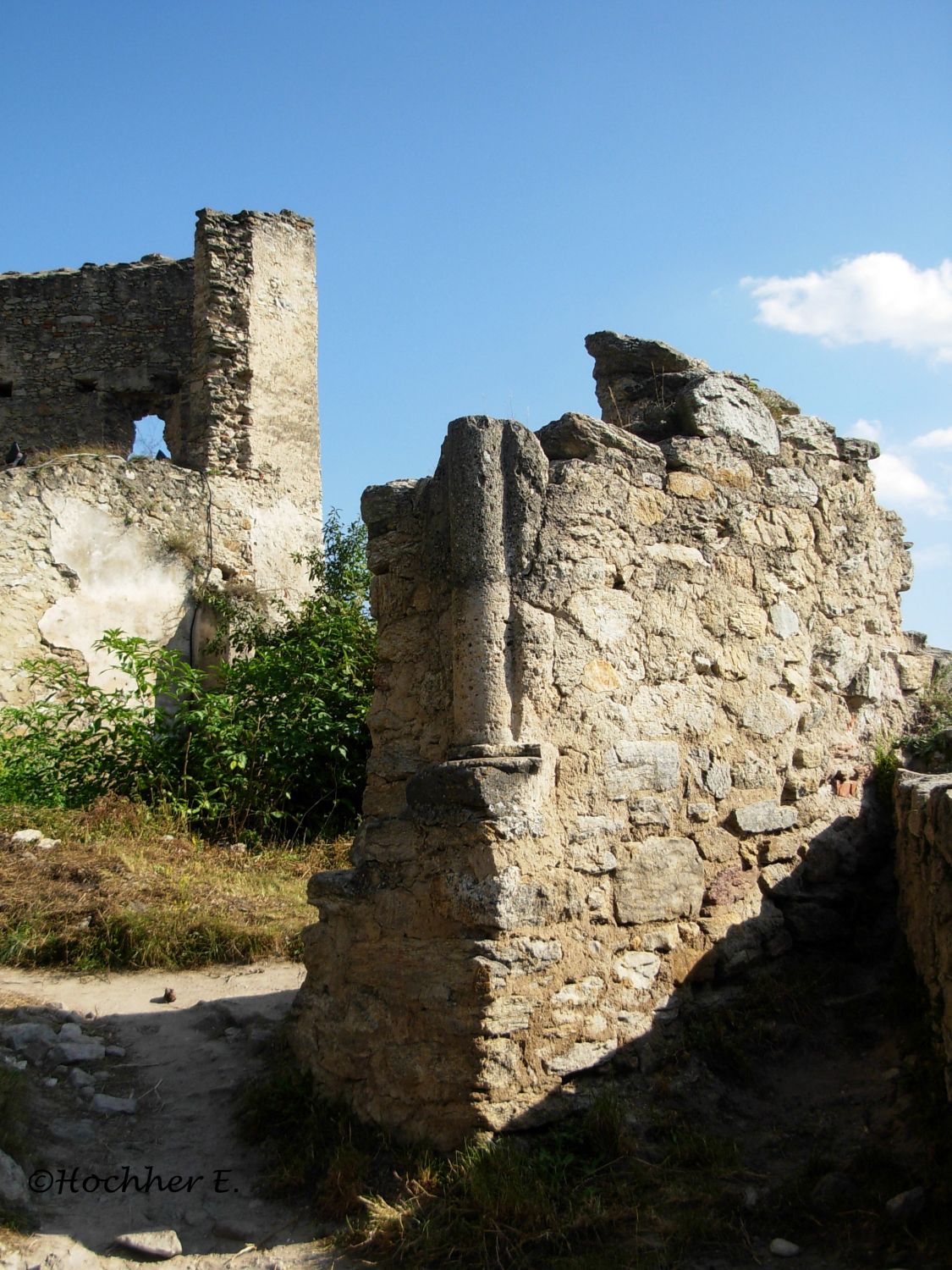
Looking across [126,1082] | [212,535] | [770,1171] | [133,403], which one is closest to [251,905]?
[126,1082]

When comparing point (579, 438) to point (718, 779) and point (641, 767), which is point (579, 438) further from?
point (718, 779)

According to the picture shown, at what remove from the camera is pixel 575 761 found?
3.84 meters

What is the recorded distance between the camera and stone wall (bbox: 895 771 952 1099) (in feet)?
11.3

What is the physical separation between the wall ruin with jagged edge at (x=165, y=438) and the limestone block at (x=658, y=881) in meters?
6.60

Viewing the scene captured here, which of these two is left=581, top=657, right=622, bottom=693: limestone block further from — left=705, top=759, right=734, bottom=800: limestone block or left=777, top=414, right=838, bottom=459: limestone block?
left=777, top=414, right=838, bottom=459: limestone block

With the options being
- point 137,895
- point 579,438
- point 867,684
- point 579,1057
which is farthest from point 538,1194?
point 137,895

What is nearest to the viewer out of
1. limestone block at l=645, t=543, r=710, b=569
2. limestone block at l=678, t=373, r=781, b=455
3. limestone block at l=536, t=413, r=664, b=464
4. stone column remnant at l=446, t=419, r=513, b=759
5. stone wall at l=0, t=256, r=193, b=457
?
stone column remnant at l=446, t=419, r=513, b=759

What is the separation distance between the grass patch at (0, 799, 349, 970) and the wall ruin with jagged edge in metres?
2.72

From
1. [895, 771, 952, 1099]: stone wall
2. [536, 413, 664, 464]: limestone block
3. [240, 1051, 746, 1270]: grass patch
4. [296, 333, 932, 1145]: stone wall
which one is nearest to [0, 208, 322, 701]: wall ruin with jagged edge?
[296, 333, 932, 1145]: stone wall

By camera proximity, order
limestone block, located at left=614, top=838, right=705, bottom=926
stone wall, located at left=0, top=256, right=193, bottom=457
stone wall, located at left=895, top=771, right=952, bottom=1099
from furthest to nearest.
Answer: stone wall, located at left=0, top=256, right=193, bottom=457, limestone block, located at left=614, top=838, right=705, bottom=926, stone wall, located at left=895, top=771, right=952, bottom=1099

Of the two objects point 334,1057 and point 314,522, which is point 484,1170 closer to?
point 334,1057

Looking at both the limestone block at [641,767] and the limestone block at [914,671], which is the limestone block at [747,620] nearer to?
the limestone block at [641,767]

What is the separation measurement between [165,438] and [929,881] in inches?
448

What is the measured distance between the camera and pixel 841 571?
5.05m
